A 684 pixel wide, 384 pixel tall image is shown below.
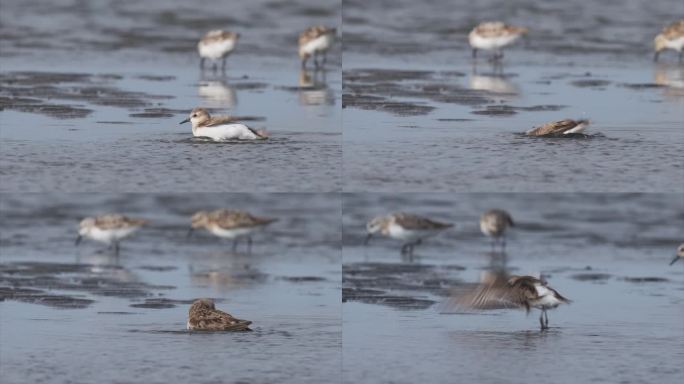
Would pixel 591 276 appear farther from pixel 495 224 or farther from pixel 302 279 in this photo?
pixel 302 279

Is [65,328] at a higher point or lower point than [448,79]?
lower

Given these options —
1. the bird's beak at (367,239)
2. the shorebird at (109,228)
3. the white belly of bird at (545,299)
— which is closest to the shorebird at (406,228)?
the bird's beak at (367,239)

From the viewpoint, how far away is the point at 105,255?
1723 cm

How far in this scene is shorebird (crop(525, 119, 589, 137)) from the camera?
583 inches

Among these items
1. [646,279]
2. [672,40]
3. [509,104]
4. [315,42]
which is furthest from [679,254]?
[315,42]

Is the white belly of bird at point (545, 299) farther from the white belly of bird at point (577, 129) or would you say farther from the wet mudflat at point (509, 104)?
the white belly of bird at point (577, 129)

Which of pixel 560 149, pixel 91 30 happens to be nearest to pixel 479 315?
pixel 560 149

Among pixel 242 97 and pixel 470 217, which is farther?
pixel 470 217

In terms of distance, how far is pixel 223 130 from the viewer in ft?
47.9

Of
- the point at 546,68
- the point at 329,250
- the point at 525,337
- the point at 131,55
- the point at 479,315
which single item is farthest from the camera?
the point at 131,55

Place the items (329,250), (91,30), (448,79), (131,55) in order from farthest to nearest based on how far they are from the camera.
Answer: (91,30) → (131,55) → (448,79) → (329,250)

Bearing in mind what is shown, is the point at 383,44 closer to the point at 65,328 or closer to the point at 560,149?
the point at 560,149

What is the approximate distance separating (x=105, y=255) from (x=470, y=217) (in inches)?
→ 190

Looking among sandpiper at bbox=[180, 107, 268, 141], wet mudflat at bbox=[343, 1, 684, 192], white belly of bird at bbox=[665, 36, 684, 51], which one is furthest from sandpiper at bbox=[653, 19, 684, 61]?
sandpiper at bbox=[180, 107, 268, 141]
